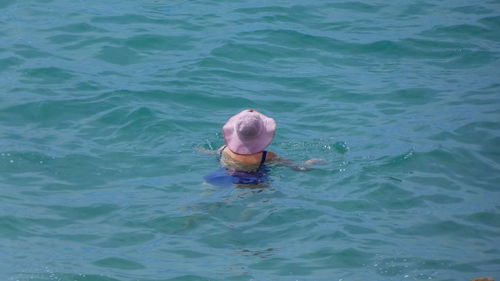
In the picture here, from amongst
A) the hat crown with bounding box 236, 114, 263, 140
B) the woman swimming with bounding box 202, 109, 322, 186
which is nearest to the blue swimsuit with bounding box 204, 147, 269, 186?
the woman swimming with bounding box 202, 109, 322, 186

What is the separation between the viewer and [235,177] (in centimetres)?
834

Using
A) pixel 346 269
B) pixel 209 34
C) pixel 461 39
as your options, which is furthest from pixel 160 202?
pixel 461 39

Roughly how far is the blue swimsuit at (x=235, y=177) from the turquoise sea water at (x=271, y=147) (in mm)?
91

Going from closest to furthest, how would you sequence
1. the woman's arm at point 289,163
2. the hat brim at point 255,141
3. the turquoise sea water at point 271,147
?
the turquoise sea water at point 271,147, the hat brim at point 255,141, the woman's arm at point 289,163

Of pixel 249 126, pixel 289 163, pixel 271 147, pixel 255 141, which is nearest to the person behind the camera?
pixel 249 126

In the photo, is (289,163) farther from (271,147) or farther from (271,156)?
(271,147)

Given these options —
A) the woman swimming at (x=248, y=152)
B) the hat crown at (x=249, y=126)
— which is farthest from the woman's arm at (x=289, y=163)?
the hat crown at (x=249, y=126)

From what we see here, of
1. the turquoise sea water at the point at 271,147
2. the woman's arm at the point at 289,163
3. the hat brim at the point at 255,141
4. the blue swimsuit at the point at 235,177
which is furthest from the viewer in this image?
the woman's arm at the point at 289,163

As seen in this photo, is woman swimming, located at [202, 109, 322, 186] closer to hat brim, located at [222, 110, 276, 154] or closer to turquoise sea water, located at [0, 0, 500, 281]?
hat brim, located at [222, 110, 276, 154]

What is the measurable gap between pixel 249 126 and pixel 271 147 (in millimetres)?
1059

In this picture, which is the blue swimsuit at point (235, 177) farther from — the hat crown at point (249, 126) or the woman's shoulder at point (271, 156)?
the hat crown at point (249, 126)

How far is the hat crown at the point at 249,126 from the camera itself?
8.32 m

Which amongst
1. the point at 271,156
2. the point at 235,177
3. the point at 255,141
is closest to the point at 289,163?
the point at 271,156

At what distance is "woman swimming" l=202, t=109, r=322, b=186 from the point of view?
834 cm
